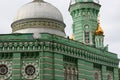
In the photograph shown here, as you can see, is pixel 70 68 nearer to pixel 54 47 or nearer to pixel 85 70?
pixel 85 70

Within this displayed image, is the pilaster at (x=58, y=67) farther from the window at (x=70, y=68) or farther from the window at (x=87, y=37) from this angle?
the window at (x=87, y=37)

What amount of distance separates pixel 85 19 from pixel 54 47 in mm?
14521

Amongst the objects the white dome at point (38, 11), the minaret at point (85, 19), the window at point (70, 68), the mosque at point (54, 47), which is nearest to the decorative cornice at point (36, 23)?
the mosque at point (54, 47)

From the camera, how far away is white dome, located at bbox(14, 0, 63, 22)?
125 feet

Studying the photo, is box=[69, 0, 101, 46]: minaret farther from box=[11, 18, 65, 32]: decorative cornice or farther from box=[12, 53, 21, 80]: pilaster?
box=[12, 53, 21, 80]: pilaster

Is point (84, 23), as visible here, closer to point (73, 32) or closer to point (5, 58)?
point (73, 32)

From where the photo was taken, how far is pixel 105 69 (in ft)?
145

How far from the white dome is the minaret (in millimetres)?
7774

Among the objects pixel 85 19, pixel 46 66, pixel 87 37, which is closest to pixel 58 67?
pixel 46 66

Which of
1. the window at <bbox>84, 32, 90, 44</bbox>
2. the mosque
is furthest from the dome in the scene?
the window at <bbox>84, 32, 90, 44</bbox>

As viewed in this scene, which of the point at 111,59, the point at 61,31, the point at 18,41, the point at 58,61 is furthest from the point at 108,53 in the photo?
the point at 18,41

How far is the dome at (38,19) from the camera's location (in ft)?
124

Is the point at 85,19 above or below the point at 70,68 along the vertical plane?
above

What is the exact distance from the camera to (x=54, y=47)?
33906 mm
